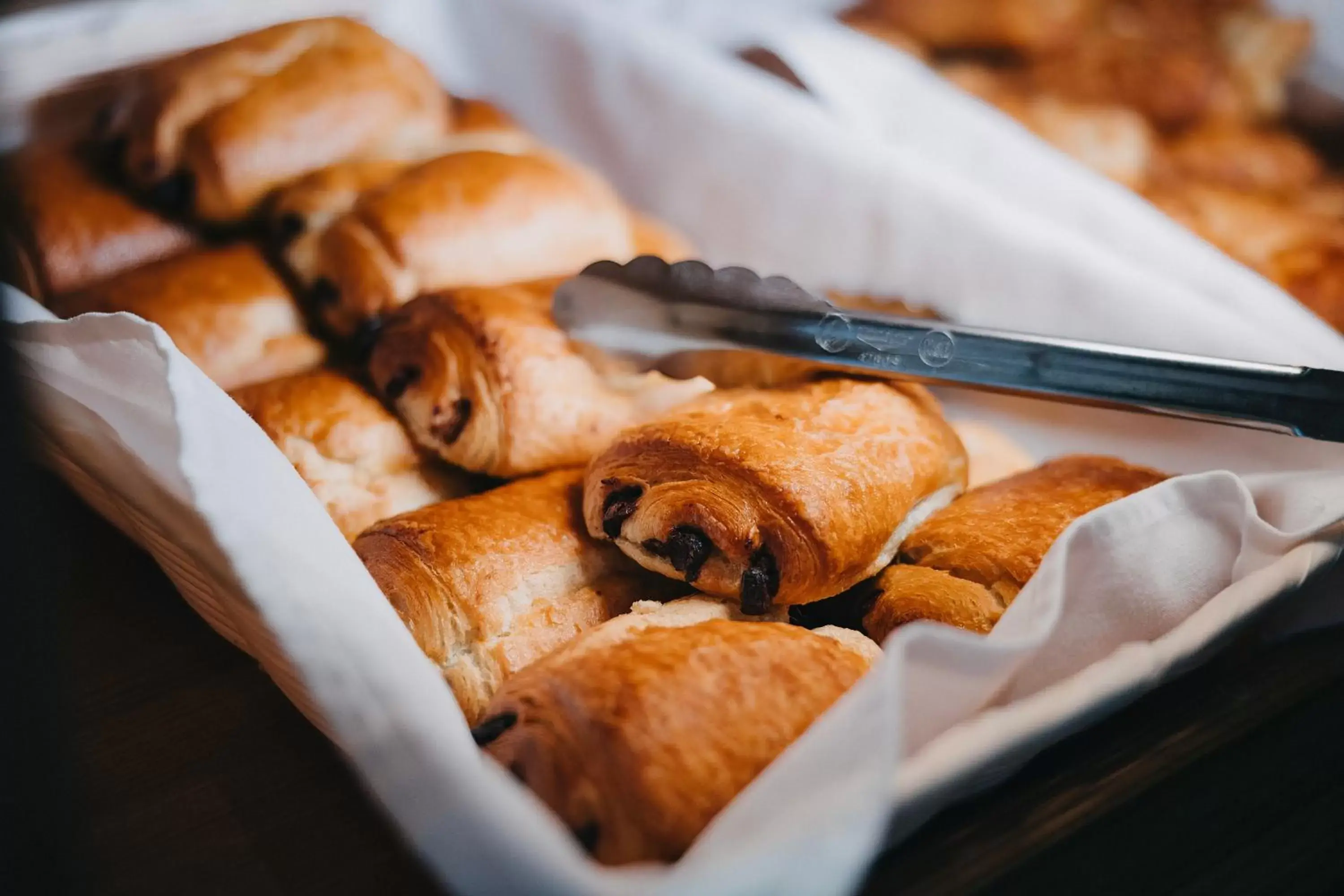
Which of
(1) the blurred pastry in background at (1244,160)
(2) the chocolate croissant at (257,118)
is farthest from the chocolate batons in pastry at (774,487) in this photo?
(1) the blurred pastry in background at (1244,160)

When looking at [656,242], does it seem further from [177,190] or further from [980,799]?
[980,799]

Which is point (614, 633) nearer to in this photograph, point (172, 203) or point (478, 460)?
point (478, 460)

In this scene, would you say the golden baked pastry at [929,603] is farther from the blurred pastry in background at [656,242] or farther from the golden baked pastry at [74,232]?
the golden baked pastry at [74,232]

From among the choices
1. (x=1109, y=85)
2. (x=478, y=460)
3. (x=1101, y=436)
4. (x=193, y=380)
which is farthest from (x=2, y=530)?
(x=1109, y=85)

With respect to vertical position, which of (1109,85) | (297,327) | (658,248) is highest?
(1109,85)

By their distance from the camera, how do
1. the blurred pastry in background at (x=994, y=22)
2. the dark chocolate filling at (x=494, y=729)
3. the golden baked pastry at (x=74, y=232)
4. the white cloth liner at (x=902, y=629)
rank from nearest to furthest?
the white cloth liner at (x=902, y=629) → the dark chocolate filling at (x=494, y=729) → the golden baked pastry at (x=74, y=232) → the blurred pastry in background at (x=994, y=22)

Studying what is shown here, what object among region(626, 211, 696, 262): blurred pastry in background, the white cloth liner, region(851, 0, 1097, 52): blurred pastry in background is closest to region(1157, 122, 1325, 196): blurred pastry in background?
region(851, 0, 1097, 52): blurred pastry in background
